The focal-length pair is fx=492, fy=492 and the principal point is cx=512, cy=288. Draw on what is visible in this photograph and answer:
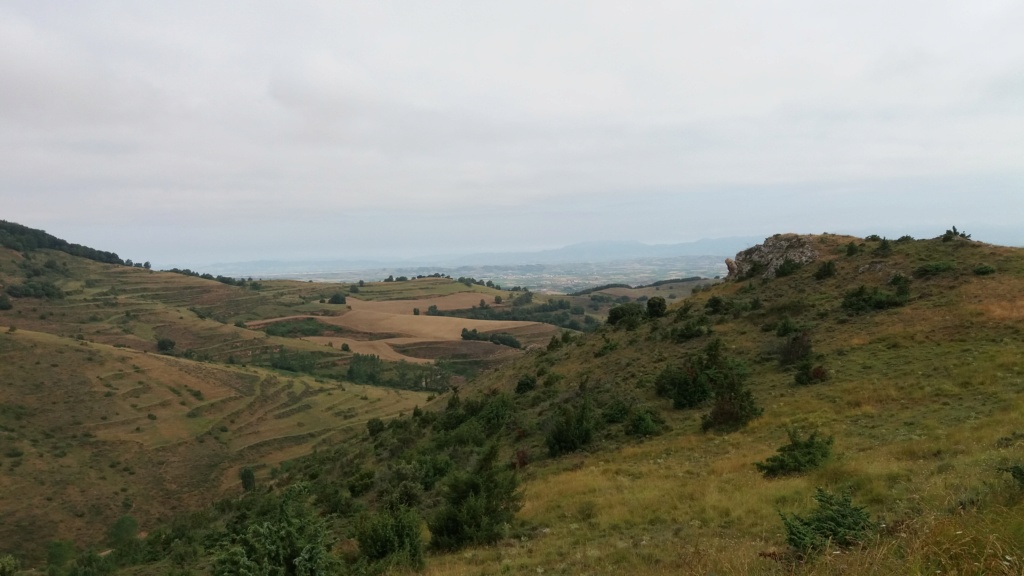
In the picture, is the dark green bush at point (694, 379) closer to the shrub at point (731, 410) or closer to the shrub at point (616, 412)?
the shrub at point (731, 410)

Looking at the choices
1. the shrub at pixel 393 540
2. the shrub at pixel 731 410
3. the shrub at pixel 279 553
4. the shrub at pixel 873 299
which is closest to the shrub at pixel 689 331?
the shrub at pixel 873 299

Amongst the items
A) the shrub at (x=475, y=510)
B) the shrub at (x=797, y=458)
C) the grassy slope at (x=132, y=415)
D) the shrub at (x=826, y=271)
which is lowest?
the grassy slope at (x=132, y=415)

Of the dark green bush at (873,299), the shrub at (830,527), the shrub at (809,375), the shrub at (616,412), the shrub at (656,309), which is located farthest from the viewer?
the shrub at (656,309)

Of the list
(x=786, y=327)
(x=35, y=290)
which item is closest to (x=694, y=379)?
(x=786, y=327)

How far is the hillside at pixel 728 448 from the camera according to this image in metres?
7.18

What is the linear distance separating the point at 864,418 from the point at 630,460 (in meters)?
6.80

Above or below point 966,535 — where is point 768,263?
above

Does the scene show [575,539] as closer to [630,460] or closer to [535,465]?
[630,460]

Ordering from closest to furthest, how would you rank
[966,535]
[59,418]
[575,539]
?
1. [966,535]
2. [575,539]
3. [59,418]

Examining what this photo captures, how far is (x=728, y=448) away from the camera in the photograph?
14328 mm

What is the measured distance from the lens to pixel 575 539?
945 cm

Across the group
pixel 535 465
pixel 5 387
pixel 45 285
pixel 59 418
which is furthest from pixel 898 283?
pixel 45 285

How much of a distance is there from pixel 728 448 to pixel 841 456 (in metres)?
3.29

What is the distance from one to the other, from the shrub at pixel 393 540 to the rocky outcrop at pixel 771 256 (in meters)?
31.7
